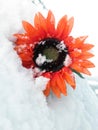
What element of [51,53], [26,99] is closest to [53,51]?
[51,53]

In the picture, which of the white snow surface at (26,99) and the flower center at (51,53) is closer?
the white snow surface at (26,99)

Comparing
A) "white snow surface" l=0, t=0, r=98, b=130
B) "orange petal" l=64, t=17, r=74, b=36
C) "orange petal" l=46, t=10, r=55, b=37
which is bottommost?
"white snow surface" l=0, t=0, r=98, b=130

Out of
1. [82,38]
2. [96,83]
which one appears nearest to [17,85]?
[82,38]

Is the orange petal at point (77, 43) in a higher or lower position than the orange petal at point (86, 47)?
higher

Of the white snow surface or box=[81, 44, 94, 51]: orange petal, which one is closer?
the white snow surface

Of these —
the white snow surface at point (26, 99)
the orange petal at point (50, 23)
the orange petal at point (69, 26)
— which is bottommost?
the white snow surface at point (26, 99)

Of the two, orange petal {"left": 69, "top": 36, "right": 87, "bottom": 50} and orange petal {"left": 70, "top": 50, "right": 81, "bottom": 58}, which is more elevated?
orange petal {"left": 69, "top": 36, "right": 87, "bottom": 50}

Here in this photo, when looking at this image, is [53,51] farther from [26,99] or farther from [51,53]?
[26,99]
